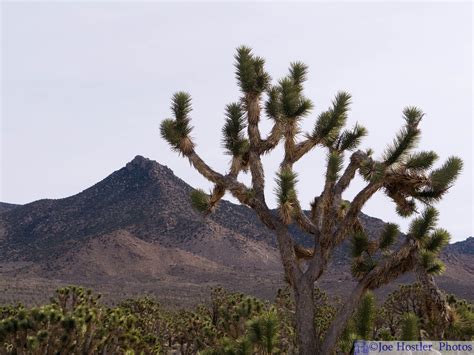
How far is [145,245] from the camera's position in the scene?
8238 cm

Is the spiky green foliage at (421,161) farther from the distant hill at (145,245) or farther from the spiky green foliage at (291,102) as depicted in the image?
the distant hill at (145,245)

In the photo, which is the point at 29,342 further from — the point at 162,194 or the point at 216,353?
the point at 162,194

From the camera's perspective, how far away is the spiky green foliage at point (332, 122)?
1038 centimetres

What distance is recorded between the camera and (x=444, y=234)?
30.8ft

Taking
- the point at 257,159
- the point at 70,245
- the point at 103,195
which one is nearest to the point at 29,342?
the point at 257,159

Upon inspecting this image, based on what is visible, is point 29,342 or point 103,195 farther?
point 103,195

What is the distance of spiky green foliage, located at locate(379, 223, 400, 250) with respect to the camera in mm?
10148

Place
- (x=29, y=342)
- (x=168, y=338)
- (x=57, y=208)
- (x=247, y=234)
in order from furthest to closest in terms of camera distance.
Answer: (x=57, y=208), (x=247, y=234), (x=168, y=338), (x=29, y=342)

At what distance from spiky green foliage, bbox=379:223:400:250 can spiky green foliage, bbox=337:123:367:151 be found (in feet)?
4.99

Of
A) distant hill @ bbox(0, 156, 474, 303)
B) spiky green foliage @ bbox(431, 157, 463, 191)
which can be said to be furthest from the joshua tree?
distant hill @ bbox(0, 156, 474, 303)

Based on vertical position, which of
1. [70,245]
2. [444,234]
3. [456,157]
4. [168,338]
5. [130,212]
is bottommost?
[168,338]

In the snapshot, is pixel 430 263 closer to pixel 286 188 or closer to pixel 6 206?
pixel 286 188

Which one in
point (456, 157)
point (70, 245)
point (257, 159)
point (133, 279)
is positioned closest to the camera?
point (456, 157)

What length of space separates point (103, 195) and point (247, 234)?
25.4 metres
